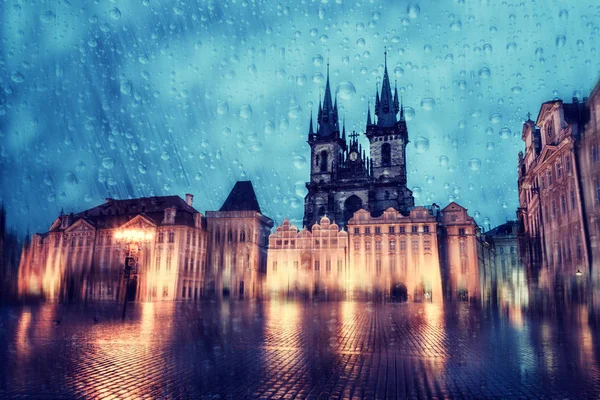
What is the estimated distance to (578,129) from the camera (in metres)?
32.5

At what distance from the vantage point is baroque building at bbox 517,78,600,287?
1167 inches

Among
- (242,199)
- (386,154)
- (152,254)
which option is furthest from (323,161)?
(152,254)

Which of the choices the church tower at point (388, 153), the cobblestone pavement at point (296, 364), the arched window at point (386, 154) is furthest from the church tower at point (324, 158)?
the cobblestone pavement at point (296, 364)

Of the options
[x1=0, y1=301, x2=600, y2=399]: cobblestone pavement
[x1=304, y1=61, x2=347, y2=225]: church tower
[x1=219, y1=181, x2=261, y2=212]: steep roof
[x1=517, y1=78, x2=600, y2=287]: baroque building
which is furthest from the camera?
[x1=304, y1=61, x2=347, y2=225]: church tower

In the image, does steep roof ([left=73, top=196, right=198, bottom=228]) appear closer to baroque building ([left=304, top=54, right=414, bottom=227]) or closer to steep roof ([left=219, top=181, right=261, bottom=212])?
steep roof ([left=219, top=181, right=261, bottom=212])

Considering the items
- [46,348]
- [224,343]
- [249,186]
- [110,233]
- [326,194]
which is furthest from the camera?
[326,194]

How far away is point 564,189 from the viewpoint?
109 feet

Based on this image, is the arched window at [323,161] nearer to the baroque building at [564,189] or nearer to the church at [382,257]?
the church at [382,257]

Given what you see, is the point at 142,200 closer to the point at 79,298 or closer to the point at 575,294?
the point at 79,298

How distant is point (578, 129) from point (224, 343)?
3146 centimetres

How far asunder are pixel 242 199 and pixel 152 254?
53.3 feet

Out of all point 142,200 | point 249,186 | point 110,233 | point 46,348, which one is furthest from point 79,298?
point 46,348

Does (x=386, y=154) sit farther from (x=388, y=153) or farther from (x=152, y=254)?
(x=152, y=254)

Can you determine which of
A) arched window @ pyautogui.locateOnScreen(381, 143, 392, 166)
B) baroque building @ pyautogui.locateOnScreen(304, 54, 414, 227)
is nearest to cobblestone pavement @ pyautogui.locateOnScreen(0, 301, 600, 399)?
baroque building @ pyautogui.locateOnScreen(304, 54, 414, 227)
